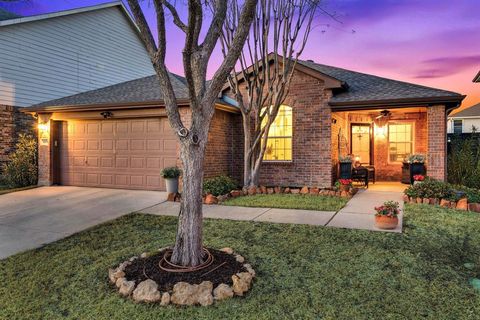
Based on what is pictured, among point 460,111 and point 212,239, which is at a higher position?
point 460,111

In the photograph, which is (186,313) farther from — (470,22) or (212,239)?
(470,22)

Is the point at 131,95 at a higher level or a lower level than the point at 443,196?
higher

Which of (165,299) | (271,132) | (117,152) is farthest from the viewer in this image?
(271,132)

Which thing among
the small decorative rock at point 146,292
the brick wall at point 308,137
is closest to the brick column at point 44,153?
the brick wall at point 308,137

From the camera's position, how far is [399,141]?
1236cm

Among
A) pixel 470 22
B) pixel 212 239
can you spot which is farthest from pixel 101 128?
pixel 470 22

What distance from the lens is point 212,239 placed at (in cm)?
527

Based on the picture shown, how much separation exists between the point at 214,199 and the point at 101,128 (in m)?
5.19

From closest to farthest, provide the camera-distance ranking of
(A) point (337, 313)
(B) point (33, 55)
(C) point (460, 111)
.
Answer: (A) point (337, 313), (B) point (33, 55), (C) point (460, 111)

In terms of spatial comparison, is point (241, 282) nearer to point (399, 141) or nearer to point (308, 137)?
point (308, 137)

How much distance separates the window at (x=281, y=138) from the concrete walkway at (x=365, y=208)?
258 centimetres

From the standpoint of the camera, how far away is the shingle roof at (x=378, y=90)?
31.0 feet

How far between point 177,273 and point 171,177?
5.74 meters

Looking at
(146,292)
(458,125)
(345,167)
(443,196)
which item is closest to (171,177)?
(345,167)
